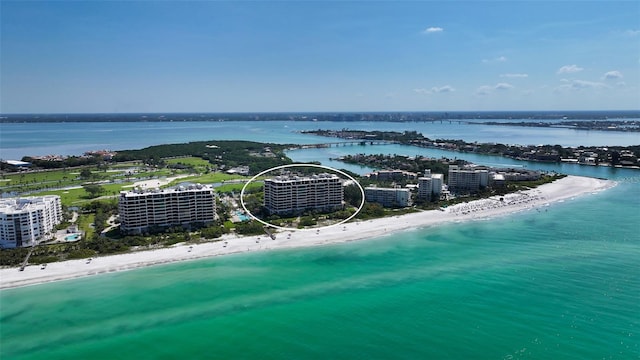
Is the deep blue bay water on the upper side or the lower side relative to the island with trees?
lower

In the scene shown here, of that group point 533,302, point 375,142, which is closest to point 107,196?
point 533,302

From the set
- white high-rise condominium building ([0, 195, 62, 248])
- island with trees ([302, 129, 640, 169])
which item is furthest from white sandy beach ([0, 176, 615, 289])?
island with trees ([302, 129, 640, 169])

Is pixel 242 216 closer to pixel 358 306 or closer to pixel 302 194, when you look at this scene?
pixel 302 194

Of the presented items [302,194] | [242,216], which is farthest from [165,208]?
[302,194]

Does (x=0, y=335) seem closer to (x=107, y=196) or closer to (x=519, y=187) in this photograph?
(x=107, y=196)

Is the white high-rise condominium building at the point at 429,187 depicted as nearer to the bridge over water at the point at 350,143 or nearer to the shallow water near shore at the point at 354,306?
the shallow water near shore at the point at 354,306

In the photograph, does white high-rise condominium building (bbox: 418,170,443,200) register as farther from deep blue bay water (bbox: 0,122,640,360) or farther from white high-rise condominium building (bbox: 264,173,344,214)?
deep blue bay water (bbox: 0,122,640,360)
